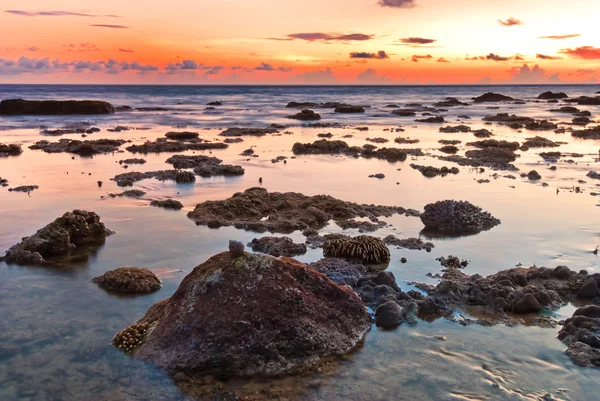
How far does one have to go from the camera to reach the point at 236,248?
27.3 feet

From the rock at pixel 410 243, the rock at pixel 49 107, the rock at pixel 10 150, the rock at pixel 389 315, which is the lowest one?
the rock at pixel 389 315

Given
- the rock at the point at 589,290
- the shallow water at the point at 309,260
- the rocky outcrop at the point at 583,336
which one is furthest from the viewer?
the rock at the point at 589,290

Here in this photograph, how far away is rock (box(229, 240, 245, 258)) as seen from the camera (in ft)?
27.1

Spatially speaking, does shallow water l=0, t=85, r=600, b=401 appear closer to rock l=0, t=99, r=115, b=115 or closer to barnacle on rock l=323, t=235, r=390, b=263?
barnacle on rock l=323, t=235, r=390, b=263

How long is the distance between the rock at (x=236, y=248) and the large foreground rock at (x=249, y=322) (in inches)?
2.6

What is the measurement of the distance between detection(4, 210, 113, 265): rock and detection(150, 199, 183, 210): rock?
112 inches

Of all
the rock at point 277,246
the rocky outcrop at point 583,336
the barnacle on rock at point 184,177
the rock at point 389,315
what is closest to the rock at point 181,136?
the barnacle on rock at point 184,177

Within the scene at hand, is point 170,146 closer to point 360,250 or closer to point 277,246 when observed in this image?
point 277,246

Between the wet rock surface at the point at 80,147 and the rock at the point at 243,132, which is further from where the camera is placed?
the rock at the point at 243,132

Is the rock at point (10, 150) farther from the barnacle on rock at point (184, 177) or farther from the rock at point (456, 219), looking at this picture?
the rock at point (456, 219)

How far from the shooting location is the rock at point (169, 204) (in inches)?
642

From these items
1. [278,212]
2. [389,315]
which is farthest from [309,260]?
[278,212]

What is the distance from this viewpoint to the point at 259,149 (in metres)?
30.5

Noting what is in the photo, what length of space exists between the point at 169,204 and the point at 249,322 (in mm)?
9569
